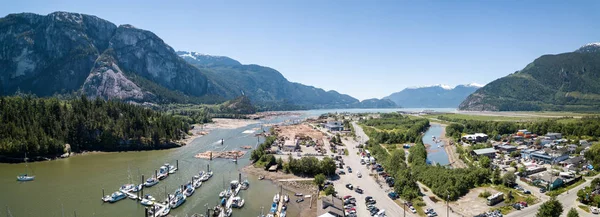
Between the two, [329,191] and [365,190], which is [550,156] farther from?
[329,191]

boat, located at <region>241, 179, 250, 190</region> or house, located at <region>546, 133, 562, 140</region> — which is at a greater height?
house, located at <region>546, 133, 562, 140</region>

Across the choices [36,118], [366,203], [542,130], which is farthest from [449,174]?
[36,118]

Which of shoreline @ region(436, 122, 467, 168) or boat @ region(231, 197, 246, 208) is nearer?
boat @ region(231, 197, 246, 208)

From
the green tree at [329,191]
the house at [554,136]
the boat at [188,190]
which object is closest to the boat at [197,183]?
the boat at [188,190]

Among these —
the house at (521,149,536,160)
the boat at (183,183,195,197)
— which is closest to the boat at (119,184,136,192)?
the boat at (183,183,195,197)

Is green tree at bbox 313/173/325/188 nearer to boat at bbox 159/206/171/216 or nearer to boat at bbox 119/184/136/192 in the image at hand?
boat at bbox 159/206/171/216

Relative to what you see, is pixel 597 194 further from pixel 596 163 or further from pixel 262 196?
pixel 262 196
